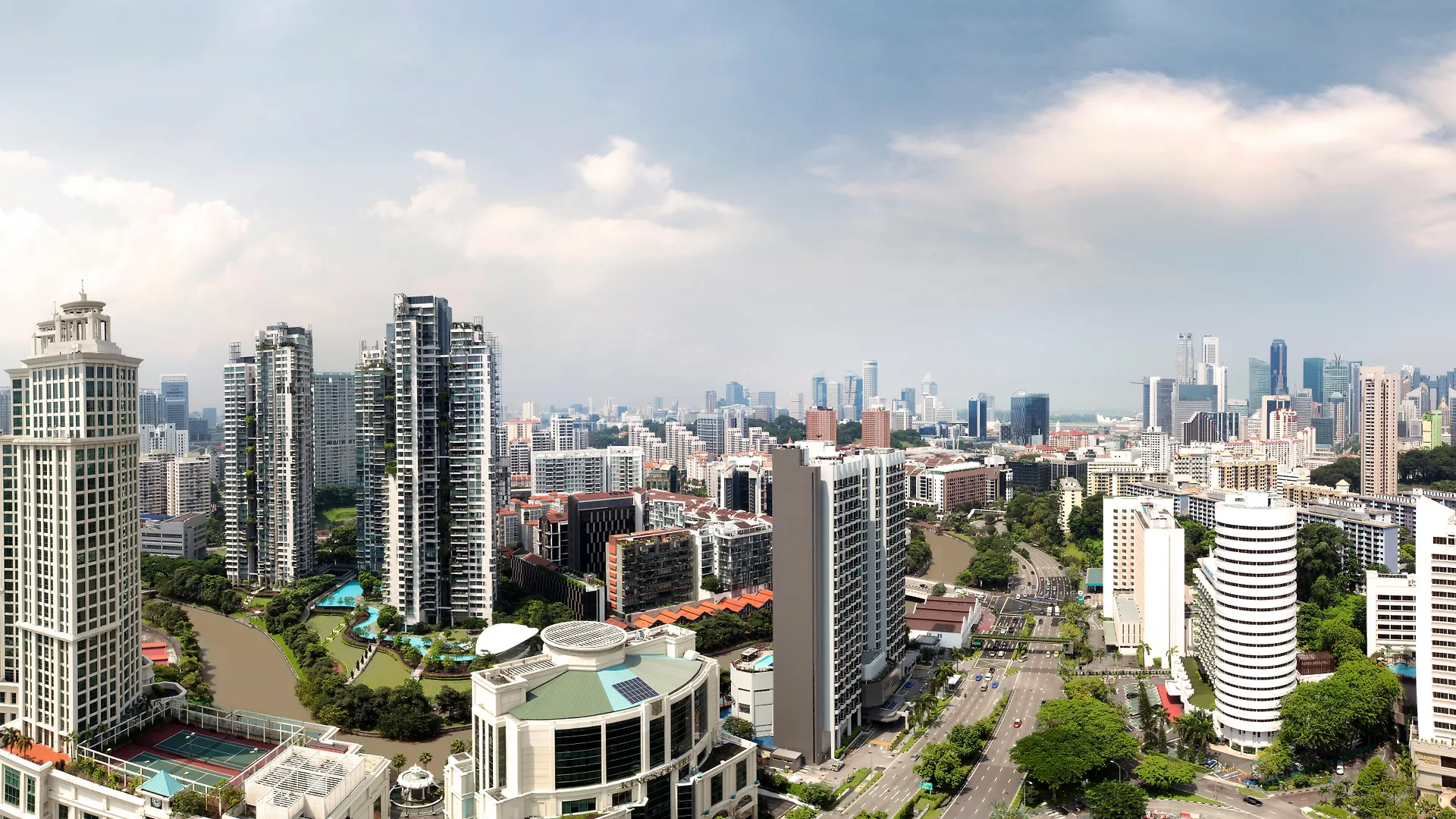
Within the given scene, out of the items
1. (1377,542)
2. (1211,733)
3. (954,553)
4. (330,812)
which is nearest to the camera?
(330,812)

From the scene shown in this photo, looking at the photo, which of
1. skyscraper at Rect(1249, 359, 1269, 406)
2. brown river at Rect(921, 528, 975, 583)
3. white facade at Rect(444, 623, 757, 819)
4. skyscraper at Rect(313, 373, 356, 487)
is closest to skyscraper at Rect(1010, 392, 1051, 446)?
skyscraper at Rect(1249, 359, 1269, 406)

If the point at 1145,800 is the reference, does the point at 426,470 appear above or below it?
above

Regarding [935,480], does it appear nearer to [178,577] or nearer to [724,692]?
[724,692]

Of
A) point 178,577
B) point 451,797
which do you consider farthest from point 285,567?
point 451,797

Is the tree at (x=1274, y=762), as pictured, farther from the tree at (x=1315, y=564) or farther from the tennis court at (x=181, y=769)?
the tennis court at (x=181, y=769)

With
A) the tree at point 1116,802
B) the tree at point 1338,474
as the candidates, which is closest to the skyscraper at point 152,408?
the tree at point 1116,802

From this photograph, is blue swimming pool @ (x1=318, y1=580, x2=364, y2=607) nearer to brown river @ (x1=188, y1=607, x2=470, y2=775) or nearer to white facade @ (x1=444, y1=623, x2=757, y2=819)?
brown river @ (x1=188, y1=607, x2=470, y2=775)

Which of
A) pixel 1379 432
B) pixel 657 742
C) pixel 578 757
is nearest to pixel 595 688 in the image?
pixel 578 757
